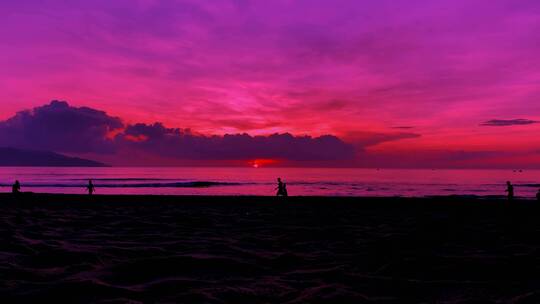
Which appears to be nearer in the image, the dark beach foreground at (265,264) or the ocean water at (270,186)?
the dark beach foreground at (265,264)

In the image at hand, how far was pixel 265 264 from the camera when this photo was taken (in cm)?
796

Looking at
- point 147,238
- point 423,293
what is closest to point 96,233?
point 147,238

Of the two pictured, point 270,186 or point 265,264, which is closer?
point 265,264

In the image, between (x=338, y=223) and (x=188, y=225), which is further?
(x=338, y=223)

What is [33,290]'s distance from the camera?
5.71 m

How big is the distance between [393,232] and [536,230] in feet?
15.9

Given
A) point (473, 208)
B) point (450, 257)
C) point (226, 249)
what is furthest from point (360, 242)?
point (473, 208)

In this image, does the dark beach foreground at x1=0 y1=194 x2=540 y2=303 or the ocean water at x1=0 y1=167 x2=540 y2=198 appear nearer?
the dark beach foreground at x1=0 y1=194 x2=540 y2=303

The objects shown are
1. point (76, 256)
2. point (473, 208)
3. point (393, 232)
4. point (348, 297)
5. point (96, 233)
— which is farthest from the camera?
point (473, 208)

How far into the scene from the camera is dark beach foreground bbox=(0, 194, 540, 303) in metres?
5.74

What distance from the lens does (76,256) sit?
8.35 m

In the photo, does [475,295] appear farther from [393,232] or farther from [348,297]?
[393,232]

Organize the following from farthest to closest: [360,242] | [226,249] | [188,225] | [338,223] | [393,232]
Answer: [338,223], [188,225], [393,232], [360,242], [226,249]

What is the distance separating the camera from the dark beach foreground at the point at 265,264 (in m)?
5.74
